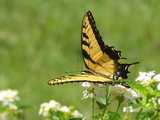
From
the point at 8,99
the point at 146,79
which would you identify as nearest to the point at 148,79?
the point at 146,79

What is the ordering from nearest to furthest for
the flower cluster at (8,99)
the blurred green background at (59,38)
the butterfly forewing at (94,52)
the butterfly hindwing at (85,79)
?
the butterfly hindwing at (85,79) → the butterfly forewing at (94,52) → the flower cluster at (8,99) → the blurred green background at (59,38)

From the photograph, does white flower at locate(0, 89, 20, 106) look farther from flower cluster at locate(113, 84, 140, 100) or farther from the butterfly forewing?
flower cluster at locate(113, 84, 140, 100)

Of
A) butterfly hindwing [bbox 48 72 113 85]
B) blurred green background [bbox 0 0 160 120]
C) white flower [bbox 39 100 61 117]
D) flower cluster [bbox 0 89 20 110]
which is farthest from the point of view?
blurred green background [bbox 0 0 160 120]

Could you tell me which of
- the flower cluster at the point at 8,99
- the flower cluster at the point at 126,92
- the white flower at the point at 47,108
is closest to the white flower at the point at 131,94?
the flower cluster at the point at 126,92

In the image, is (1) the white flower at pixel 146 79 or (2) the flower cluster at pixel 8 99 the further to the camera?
(2) the flower cluster at pixel 8 99

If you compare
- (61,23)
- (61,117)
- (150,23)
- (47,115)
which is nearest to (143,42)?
(150,23)

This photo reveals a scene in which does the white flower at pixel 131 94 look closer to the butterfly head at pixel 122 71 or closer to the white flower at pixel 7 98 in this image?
the butterfly head at pixel 122 71

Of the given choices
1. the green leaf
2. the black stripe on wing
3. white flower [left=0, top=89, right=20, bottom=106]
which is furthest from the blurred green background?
the green leaf
